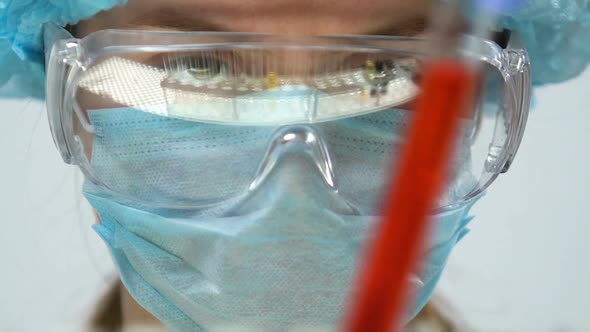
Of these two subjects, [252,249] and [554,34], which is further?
[554,34]

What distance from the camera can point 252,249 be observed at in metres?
0.92

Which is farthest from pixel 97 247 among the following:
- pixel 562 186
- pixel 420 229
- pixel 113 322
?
pixel 420 229

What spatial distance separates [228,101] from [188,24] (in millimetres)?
130

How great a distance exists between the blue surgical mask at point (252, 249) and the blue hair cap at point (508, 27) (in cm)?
18

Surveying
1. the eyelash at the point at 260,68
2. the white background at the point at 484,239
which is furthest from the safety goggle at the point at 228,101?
the white background at the point at 484,239

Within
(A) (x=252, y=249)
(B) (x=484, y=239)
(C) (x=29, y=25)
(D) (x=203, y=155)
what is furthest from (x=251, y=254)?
(B) (x=484, y=239)

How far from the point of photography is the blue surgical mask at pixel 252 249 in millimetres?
902

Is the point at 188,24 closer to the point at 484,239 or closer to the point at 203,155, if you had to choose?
the point at 203,155

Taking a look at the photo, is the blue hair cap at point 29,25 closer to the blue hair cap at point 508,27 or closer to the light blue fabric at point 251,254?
the blue hair cap at point 508,27

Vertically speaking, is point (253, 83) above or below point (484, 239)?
above

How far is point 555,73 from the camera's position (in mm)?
1279

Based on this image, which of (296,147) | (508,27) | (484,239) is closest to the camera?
(296,147)

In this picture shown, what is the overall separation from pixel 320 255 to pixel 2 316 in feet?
3.98

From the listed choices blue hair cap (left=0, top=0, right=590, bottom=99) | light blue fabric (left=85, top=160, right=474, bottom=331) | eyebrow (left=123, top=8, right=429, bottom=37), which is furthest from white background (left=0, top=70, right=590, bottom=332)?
eyebrow (left=123, top=8, right=429, bottom=37)
